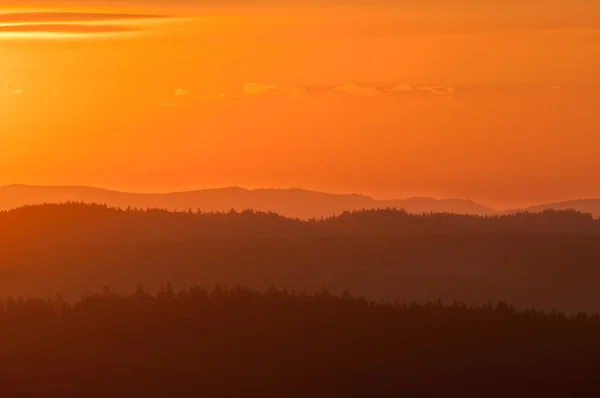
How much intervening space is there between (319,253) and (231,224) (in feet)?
17.3

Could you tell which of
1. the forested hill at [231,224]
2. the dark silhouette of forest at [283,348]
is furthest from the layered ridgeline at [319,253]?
the dark silhouette of forest at [283,348]

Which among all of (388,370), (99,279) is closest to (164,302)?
(388,370)

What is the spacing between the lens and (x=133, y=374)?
127 ft

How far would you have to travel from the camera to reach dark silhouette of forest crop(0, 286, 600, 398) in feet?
123

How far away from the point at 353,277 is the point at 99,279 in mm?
14050

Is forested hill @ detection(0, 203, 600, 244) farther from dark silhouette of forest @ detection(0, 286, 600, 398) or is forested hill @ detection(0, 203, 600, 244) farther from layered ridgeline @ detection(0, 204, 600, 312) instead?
dark silhouette of forest @ detection(0, 286, 600, 398)

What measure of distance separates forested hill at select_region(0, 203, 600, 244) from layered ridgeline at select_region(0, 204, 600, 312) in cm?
8

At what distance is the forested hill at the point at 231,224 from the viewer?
7662 centimetres

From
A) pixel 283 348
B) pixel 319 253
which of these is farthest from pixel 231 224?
pixel 283 348

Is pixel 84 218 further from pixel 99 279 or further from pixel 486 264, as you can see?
pixel 486 264

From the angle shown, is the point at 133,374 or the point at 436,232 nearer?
the point at 133,374

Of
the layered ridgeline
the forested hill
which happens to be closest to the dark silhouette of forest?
the layered ridgeline

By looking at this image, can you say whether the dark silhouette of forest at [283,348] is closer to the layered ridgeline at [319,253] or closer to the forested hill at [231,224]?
the layered ridgeline at [319,253]

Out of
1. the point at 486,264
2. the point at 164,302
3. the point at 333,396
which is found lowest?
the point at 333,396
